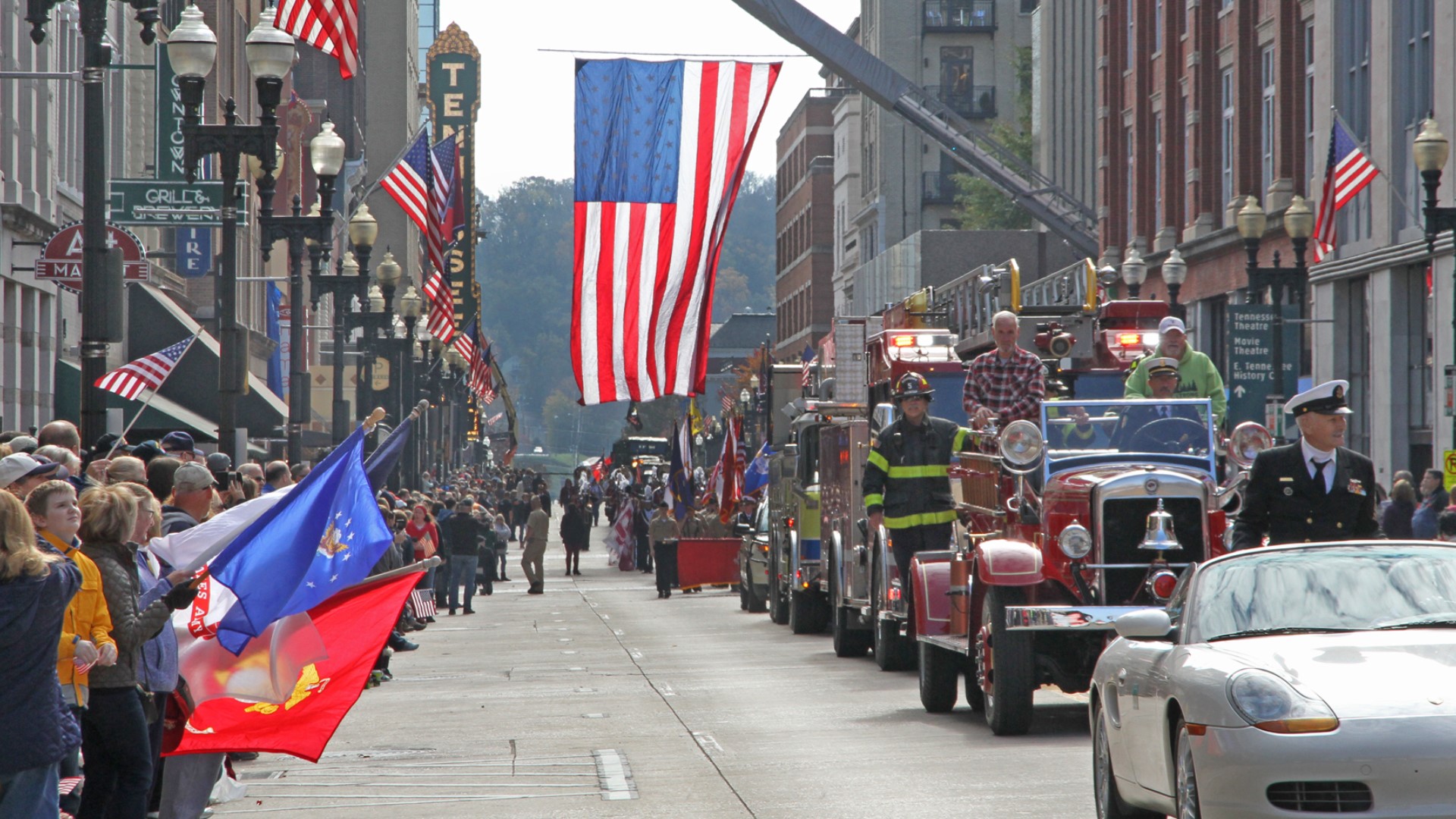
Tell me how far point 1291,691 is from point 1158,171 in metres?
43.3

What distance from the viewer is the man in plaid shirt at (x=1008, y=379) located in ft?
49.7

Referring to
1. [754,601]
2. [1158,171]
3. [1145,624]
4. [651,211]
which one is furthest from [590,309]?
[1158,171]

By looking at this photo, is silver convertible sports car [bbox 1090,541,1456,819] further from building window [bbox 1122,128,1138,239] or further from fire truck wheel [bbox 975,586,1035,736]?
building window [bbox 1122,128,1138,239]

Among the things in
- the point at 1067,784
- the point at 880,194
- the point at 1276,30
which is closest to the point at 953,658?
the point at 1067,784

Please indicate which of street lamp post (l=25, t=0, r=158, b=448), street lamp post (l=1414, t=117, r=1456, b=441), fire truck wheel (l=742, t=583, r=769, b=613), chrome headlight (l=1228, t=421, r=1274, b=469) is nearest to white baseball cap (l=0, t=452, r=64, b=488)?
street lamp post (l=25, t=0, r=158, b=448)

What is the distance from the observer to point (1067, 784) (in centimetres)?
1123

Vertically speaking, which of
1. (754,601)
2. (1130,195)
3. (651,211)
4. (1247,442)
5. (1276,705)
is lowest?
(754,601)

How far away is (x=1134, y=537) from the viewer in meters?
13.0

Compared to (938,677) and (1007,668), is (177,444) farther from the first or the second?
(1007,668)

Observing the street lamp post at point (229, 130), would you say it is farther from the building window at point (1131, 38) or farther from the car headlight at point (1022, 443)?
the building window at point (1131, 38)

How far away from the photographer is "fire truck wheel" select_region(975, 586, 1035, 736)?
43.4ft

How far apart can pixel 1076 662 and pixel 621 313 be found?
9997 mm

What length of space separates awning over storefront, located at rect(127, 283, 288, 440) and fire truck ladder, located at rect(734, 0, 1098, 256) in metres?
14.0

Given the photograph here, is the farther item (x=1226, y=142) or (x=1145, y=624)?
(x=1226, y=142)
